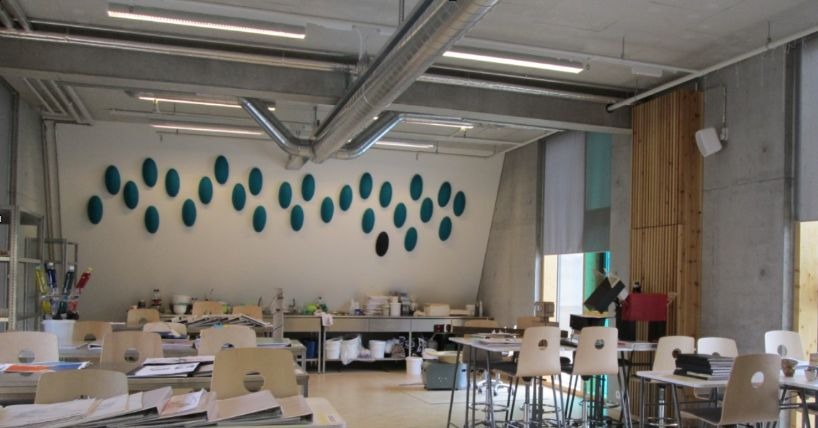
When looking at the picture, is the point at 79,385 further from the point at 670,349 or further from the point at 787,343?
the point at 787,343

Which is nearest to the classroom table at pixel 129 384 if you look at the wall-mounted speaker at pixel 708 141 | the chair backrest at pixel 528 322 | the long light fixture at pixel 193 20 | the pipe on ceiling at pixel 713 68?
the long light fixture at pixel 193 20

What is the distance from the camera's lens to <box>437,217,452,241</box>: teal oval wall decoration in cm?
1191

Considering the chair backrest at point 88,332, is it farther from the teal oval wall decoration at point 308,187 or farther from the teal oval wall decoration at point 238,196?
the teal oval wall decoration at point 308,187

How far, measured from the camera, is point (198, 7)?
5.88 meters

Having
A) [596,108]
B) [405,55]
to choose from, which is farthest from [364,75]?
[596,108]

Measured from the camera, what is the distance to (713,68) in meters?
6.67

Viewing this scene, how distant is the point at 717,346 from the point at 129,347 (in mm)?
4441

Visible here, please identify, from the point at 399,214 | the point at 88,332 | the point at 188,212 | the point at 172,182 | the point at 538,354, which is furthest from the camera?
the point at 399,214

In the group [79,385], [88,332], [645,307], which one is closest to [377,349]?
[645,307]

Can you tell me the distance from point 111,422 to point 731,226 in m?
6.23

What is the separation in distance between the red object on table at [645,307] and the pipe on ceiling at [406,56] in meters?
3.22

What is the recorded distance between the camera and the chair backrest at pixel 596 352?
243 inches

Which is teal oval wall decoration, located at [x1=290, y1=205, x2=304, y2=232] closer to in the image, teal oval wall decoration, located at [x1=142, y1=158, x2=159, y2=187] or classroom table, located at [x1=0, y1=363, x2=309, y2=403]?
teal oval wall decoration, located at [x1=142, y1=158, x2=159, y2=187]

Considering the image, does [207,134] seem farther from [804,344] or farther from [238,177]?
[804,344]
